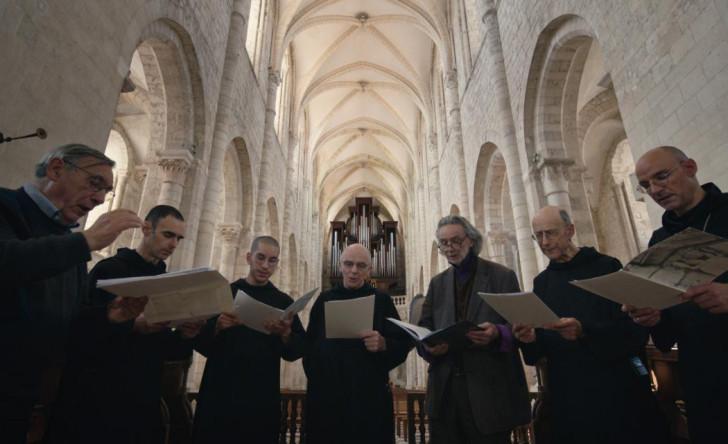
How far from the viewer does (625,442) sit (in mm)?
1604

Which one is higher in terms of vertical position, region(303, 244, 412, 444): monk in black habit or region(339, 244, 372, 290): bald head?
region(339, 244, 372, 290): bald head

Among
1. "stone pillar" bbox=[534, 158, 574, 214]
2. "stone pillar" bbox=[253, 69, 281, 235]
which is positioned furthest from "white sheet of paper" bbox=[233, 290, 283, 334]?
"stone pillar" bbox=[253, 69, 281, 235]

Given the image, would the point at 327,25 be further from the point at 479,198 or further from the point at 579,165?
the point at 579,165

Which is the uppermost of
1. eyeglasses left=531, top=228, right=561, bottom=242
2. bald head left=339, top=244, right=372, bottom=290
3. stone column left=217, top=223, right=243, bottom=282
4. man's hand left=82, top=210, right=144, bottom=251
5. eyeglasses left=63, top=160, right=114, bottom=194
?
stone column left=217, top=223, right=243, bottom=282

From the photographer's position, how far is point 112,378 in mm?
1637

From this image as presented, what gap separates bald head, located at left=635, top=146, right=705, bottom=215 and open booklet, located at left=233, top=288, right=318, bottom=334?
1658mm

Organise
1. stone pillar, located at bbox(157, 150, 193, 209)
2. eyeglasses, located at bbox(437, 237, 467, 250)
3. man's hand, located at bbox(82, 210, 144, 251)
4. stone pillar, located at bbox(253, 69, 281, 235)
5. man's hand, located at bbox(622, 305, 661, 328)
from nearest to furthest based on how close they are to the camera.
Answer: man's hand, located at bbox(82, 210, 144, 251) → man's hand, located at bbox(622, 305, 661, 328) → eyeglasses, located at bbox(437, 237, 467, 250) → stone pillar, located at bbox(157, 150, 193, 209) → stone pillar, located at bbox(253, 69, 281, 235)

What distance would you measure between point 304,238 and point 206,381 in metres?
15.6

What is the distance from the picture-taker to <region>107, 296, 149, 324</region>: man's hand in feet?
5.22

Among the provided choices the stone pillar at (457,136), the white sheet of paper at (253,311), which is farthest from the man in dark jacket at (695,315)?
the stone pillar at (457,136)

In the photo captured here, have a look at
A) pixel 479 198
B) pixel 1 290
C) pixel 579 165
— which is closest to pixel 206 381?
pixel 1 290

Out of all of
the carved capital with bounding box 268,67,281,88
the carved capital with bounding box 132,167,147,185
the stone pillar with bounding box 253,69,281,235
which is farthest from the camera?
the carved capital with bounding box 132,167,147,185

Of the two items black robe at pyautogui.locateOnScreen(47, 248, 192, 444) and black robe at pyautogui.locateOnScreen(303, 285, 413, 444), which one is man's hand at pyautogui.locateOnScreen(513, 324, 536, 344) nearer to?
black robe at pyautogui.locateOnScreen(303, 285, 413, 444)

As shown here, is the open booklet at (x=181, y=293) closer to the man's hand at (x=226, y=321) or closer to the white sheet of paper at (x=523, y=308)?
the man's hand at (x=226, y=321)
